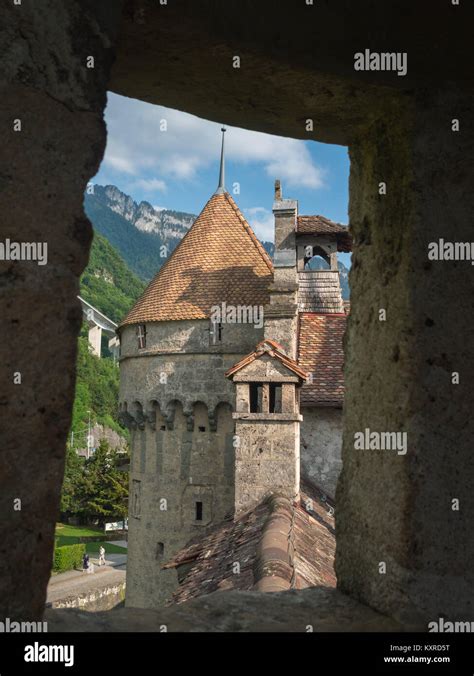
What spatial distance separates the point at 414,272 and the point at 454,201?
0.92ft

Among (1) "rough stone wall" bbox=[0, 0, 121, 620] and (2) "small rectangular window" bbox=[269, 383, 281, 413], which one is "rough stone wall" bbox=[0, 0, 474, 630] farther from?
(2) "small rectangular window" bbox=[269, 383, 281, 413]

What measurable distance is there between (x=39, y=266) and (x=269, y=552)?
588cm

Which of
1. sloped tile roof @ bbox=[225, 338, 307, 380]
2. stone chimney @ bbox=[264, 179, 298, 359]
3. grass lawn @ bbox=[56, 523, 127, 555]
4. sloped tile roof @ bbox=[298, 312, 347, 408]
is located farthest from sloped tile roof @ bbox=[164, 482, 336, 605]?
grass lawn @ bbox=[56, 523, 127, 555]

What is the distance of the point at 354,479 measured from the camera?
2322mm

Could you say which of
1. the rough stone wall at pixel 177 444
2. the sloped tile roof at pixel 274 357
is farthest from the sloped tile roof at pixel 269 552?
the sloped tile roof at pixel 274 357

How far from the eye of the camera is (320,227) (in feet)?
55.3

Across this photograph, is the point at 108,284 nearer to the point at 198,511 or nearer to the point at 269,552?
the point at 198,511

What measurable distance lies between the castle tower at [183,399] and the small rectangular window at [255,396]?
2500mm

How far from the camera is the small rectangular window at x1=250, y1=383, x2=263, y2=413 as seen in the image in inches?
447

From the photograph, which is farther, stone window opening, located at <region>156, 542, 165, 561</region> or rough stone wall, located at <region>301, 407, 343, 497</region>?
stone window opening, located at <region>156, 542, 165, 561</region>

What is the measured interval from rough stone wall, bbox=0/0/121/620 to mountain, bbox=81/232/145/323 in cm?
5772

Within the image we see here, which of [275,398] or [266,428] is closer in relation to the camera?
[266,428]

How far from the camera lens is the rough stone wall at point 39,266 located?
4.83ft

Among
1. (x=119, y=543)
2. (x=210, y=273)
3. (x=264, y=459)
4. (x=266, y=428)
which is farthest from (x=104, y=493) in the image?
(x=266, y=428)
